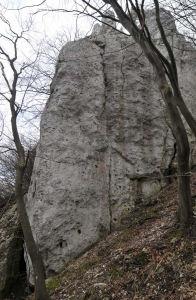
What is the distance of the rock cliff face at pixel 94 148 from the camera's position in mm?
6125

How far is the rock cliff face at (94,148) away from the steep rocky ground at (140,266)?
64 centimetres

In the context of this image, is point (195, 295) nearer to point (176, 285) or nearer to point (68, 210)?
point (176, 285)

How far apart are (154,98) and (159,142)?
1393 millimetres

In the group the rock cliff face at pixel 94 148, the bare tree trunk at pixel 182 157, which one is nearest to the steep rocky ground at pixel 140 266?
the bare tree trunk at pixel 182 157

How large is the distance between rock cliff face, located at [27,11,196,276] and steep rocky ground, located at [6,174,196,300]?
0.64 m

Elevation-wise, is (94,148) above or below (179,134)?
above

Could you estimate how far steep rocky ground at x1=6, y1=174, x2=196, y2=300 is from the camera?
3.54 m

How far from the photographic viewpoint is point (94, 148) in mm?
7082

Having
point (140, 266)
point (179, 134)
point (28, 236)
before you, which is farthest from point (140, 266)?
point (28, 236)

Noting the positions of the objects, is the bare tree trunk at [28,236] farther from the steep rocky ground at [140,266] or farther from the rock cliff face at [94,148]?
the rock cliff face at [94,148]

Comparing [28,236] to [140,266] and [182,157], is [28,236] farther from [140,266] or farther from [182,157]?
[182,157]

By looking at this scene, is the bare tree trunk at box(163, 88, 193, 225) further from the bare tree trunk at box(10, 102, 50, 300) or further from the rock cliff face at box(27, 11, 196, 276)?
the bare tree trunk at box(10, 102, 50, 300)

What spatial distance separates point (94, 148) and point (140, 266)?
11.5 feet

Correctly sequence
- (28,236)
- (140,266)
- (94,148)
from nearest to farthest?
(140,266)
(28,236)
(94,148)
